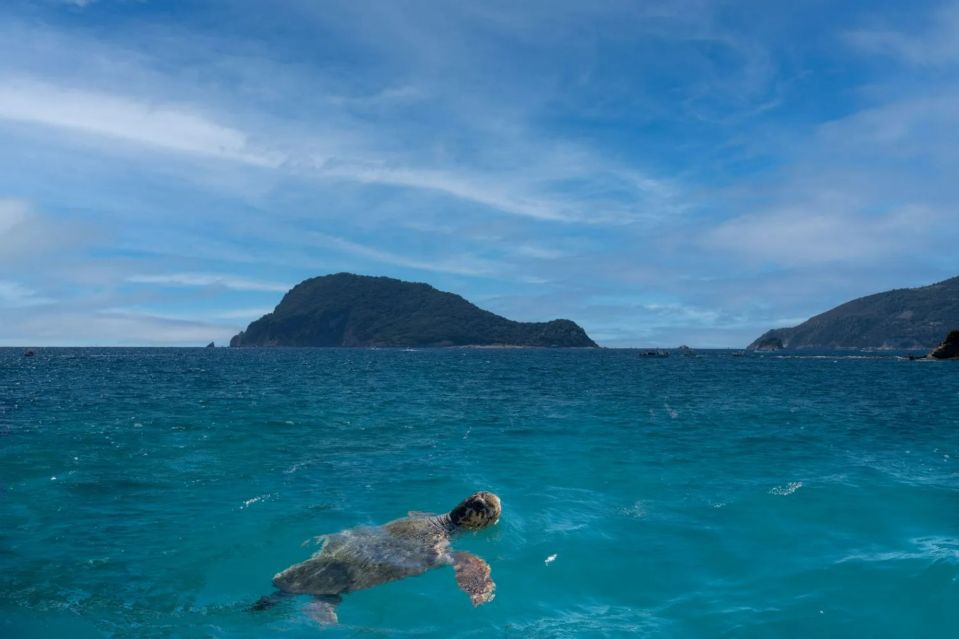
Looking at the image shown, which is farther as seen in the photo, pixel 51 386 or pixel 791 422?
pixel 51 386

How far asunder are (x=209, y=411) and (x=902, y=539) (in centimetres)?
3406

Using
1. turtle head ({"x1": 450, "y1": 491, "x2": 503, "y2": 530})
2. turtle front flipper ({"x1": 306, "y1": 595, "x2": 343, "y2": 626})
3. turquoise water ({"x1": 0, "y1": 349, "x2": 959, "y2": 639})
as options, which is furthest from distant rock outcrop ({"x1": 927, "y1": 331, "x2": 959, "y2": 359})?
turtle front flipper ({"x1": 306, "y1": 595, "x2": 343, "y2": 626})

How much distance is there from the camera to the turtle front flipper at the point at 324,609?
11.4 meters

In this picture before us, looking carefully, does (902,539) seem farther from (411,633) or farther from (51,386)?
(51,386)

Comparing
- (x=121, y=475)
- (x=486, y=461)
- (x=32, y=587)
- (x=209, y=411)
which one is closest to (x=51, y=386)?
(x=209, y=411)

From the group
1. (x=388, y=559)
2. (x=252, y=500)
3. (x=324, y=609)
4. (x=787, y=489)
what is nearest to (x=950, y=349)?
(x=787, y=489)

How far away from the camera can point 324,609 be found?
11719 millimetres

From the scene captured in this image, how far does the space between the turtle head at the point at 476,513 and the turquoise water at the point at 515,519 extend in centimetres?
43

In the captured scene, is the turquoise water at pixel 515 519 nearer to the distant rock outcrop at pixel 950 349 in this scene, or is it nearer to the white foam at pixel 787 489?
the white foam at pixel 787 489

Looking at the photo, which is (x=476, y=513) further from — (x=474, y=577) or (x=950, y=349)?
(x=950, y=349)

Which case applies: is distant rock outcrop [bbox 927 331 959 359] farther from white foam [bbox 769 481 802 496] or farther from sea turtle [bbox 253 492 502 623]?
sea turtle [bbox 253 492 502 623]

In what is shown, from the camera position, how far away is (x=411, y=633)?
11.1 metres

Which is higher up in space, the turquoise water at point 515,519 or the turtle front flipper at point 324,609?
the turquoise water at point 515,519

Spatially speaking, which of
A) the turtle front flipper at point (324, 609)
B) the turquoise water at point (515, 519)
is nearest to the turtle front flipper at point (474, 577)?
the turquoise water at point (515, 519)
